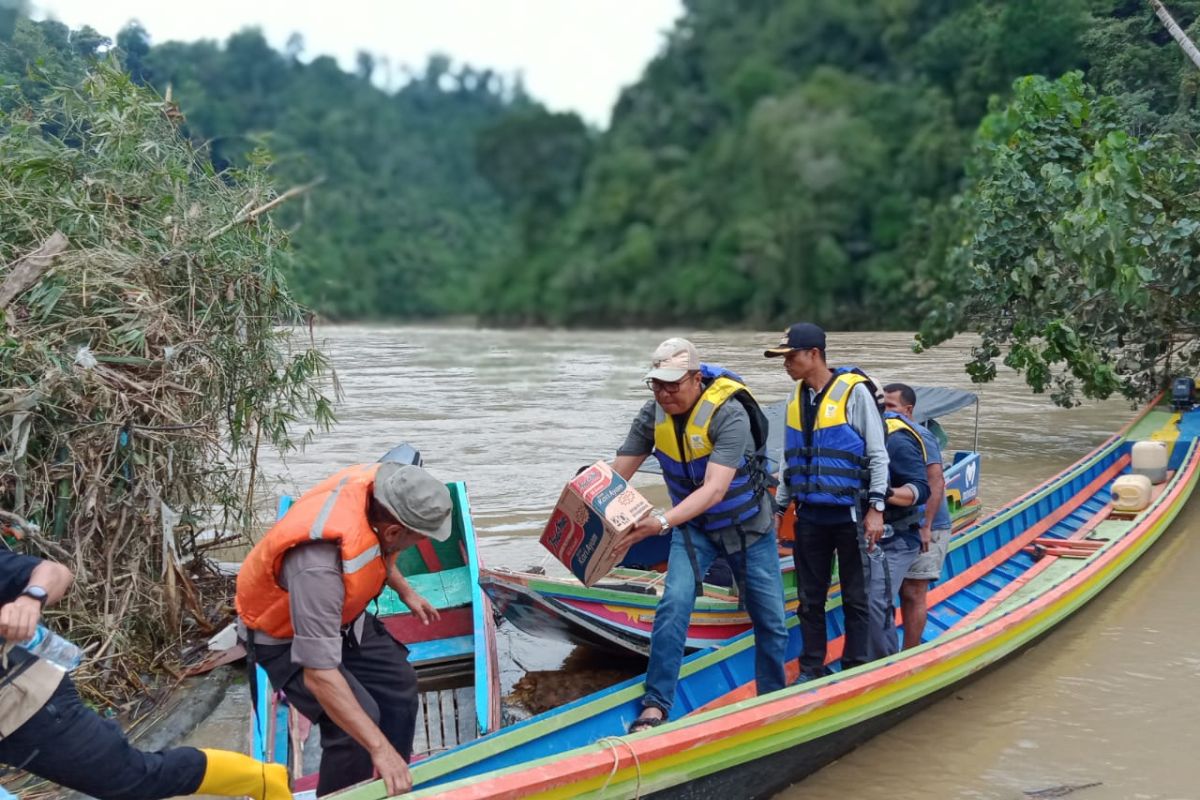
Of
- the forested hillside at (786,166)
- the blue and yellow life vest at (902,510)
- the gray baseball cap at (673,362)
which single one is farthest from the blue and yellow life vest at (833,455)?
the forested hillside at (786,166)

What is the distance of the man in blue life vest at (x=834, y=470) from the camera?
4848 millimetres

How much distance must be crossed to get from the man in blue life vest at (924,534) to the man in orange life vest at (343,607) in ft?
9.21

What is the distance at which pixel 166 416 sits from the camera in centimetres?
572

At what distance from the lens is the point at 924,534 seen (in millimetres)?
5371

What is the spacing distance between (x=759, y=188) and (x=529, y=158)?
903 centimetres

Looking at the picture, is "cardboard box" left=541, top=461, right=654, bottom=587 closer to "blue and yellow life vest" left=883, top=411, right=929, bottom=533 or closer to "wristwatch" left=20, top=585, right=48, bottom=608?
"blue and yellow life vest" left=883, top=411, right=929, bottom=533

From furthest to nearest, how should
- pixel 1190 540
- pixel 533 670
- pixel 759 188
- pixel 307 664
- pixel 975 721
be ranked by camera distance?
1. pixel 759 188
2. pixel 1190 540
3. pixel 533 670
4. pixel 975 721
5. pixel 307 664

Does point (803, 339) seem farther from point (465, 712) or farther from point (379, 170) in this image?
point (379, 170)

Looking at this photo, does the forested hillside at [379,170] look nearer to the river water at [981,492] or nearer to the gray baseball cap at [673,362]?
the river water at [981,492]

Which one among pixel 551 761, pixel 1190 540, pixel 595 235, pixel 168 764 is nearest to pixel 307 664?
pixel 168 764

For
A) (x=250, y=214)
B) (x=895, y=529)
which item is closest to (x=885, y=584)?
(x=895, y=529)

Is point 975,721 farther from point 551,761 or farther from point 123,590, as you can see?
point 123,590

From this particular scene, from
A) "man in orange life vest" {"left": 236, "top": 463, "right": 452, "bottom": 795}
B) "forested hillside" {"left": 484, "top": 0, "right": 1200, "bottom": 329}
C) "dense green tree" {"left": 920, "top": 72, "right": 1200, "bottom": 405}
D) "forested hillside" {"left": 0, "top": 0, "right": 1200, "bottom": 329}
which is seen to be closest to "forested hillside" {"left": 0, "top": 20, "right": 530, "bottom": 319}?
"forested hillside" {"left": 0, "top": 0, "right": 1200, "bottom": 329}

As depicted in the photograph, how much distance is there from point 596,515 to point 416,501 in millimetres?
1451
